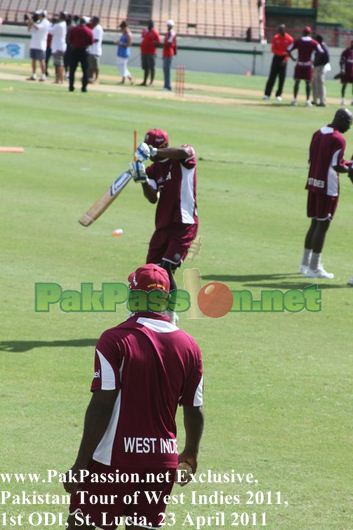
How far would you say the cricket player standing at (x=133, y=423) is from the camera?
243 inches

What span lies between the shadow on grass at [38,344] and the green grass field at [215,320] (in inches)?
0.8

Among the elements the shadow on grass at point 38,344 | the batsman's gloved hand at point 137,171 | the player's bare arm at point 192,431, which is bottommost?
the shadow on grass at point 38,344

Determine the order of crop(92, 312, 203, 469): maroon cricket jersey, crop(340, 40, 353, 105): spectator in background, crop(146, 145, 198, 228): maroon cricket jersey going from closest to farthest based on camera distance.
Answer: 1. crop(92, 312, 203, 469): maroon cricket jersey
2. crop(146, 145, 198, 228): maroon cricket jersey
3. crop(340, 40, 353, 105): spectator in background

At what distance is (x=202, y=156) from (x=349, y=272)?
34.9 feet

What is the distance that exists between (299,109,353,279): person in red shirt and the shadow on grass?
4.82 m

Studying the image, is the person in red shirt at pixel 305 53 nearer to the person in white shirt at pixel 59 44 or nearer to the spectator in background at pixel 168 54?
the spectator in background at pixel 168 54

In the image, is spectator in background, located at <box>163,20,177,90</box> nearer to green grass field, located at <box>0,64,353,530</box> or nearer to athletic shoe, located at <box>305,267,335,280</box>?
green grass field, located at <box>0,64,353,530</box>

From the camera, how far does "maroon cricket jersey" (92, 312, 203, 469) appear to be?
243 inches

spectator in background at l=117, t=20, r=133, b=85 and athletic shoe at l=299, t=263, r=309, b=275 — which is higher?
spectator in background at l=117, t=20, r=133, b=85

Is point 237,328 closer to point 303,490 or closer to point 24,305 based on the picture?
point 24,305

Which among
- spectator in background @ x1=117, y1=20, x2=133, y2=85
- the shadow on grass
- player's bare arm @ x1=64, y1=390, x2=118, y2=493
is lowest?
the shadow on grass

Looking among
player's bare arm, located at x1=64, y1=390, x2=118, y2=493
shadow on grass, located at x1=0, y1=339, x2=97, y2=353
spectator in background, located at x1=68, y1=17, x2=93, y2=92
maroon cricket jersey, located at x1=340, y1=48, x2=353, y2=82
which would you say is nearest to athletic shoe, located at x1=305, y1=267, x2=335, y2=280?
shadow on grass, located at x1=0, y1=339, x2=97, y2=353

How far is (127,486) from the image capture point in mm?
6176

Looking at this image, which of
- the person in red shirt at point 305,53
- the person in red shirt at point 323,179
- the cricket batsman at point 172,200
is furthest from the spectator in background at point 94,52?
A: the cricket batsman at point 172,200
